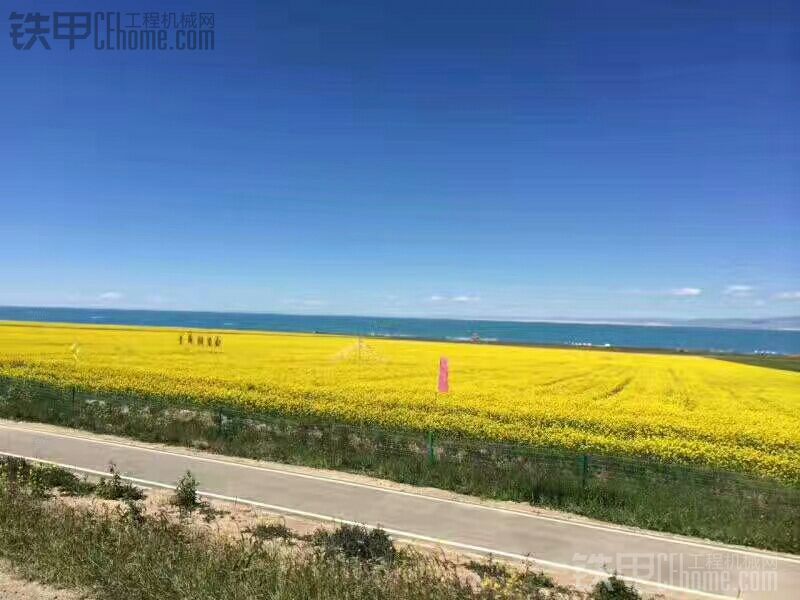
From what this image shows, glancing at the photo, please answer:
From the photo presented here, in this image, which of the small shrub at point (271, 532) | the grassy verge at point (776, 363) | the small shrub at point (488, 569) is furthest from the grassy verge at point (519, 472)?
the grassy verge at point (776, 363)

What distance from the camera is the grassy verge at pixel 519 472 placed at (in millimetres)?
10617

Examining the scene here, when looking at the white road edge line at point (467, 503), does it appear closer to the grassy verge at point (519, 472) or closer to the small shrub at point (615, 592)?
the grassy verge at point (519, 472)

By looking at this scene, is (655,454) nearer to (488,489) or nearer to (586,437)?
(586,437)

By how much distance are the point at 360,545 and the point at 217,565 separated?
218cm

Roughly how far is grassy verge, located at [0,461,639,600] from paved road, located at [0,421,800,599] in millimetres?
1274

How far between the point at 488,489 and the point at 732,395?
21.2 metres

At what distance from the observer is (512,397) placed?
23.6m

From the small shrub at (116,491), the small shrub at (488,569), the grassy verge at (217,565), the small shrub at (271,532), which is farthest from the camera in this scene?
the small shrub at (116,491)

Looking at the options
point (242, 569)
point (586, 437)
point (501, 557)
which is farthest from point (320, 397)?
point (242, 569)

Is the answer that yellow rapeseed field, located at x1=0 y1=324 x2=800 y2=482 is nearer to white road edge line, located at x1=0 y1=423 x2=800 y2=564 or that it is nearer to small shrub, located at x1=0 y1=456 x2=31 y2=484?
white road edge line, located at x1=0 y1=423 x2=800 y2=564

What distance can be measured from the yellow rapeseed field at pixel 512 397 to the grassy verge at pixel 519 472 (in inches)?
122

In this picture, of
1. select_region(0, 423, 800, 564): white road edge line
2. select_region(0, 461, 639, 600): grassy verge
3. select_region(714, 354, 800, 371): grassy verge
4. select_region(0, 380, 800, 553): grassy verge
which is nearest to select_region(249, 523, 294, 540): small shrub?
select_region(0, 461, 639, 600): grassy verge

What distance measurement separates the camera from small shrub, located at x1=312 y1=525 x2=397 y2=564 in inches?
292

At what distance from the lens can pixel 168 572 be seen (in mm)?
5906
